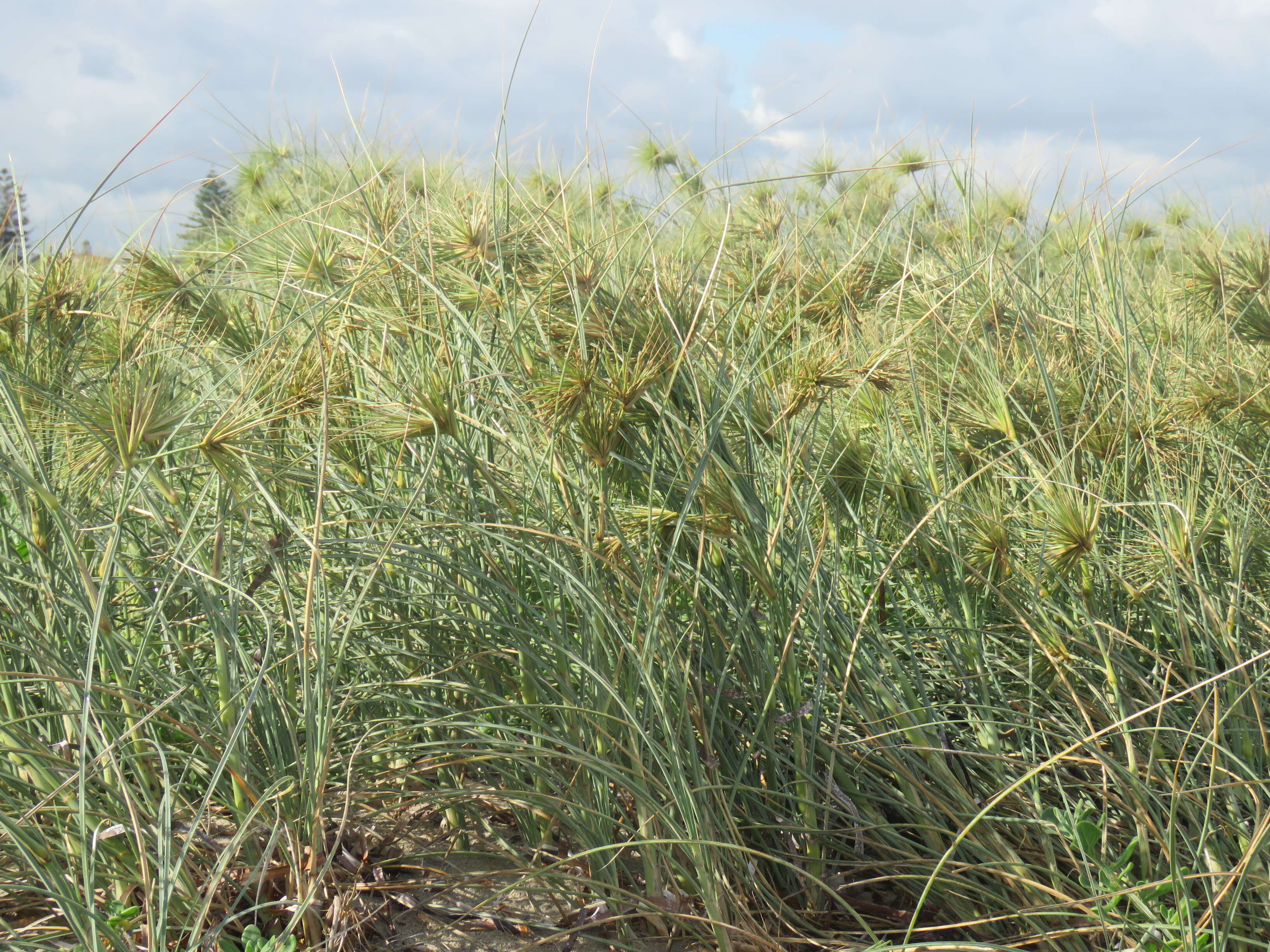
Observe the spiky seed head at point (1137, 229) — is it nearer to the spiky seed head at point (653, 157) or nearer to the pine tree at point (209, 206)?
the spiky seed head at point (653, 157)

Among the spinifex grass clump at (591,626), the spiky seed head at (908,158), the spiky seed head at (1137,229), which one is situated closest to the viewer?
the spinifex grass clump at (591,626)

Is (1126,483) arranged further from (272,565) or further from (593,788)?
(272,565)

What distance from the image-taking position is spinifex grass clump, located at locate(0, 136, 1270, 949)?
1087 mm

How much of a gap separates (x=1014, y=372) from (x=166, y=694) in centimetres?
163

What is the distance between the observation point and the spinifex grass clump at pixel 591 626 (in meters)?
1.09

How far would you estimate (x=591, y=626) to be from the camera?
3.70ft

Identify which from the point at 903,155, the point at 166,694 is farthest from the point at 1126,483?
the point at 903,155

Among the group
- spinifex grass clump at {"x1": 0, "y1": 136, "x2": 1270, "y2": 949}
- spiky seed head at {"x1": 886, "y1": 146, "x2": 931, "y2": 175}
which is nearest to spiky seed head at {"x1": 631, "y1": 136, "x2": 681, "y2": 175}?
spiky seed head at {"x1": 886, "y1": 146, "x2": 931, "y2": 175}

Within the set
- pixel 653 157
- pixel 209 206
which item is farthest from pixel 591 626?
pixel 653 157

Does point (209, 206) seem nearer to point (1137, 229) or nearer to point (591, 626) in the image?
point (591, 626)

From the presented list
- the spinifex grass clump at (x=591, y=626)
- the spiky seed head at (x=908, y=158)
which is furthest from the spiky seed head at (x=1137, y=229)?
the spinifex grass clump at (x=591, y=626)

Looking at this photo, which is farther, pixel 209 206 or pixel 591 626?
pixel 209 206

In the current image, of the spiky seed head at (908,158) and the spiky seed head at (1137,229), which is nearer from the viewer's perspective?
the spiky seed head at (908,158)

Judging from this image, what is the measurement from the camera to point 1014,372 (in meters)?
1.86
